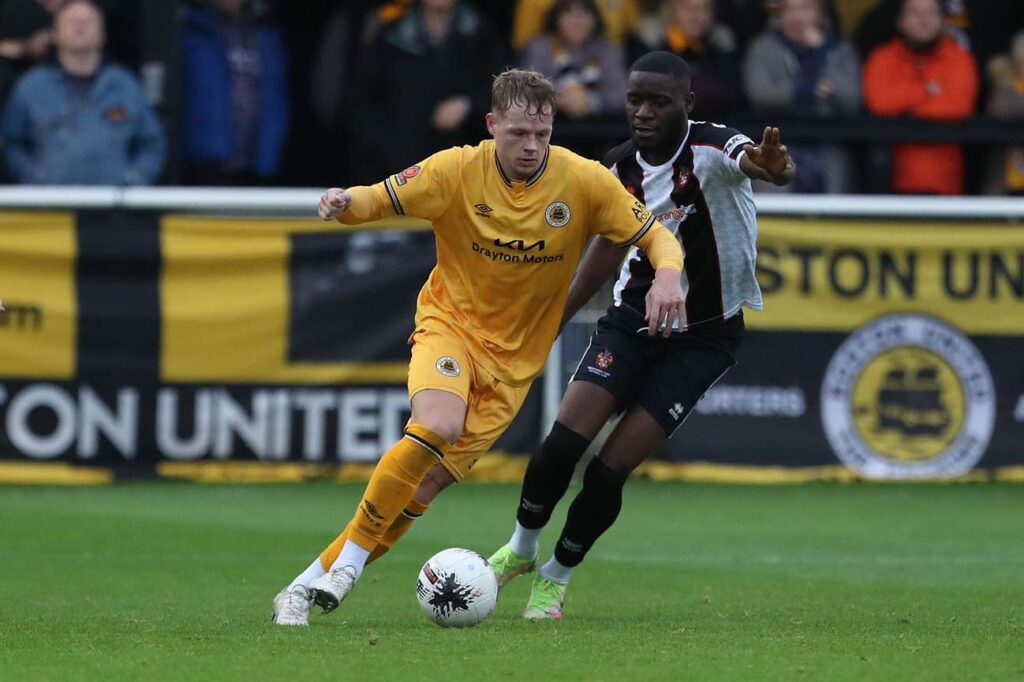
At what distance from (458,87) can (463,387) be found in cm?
648

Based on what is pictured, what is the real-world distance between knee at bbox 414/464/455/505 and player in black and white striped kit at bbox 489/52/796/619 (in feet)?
1.39

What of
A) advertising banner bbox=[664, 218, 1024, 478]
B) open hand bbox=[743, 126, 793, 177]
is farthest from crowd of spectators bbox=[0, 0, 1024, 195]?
open hand bbox=[743, 126, 793, 177]

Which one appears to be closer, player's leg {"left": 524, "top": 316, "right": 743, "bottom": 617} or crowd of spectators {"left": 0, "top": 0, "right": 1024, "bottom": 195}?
player's leg {"left": 524, "top": 316, "right": 743, "bottom": 617}

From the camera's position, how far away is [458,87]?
13211mm

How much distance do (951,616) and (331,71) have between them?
794 cm

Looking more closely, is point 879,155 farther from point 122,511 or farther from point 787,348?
point 122,511

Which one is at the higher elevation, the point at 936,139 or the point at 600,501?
the point at 936,139

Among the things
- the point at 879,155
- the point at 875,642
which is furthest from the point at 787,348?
the point at 875,642

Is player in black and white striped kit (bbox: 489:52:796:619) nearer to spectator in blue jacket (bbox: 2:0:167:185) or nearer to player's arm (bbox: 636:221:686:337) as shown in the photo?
player's arm (bbox: 636:221:686:337)

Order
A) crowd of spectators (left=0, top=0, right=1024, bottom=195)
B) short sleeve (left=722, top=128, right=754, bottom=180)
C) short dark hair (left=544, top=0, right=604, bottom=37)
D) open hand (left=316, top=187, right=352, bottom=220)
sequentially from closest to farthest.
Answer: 1. open hand (left=316, top=187, right=352, bottom=220)
2. short sleeve (left=722, top=128, right=754, bottom=180)
3. crowd of spectators (left=0, top=0, right=1024, bottom=195)
4. short dark hair (left=544, top=0, right=604, bottom=37)

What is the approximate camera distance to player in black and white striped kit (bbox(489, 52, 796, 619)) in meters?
7.42

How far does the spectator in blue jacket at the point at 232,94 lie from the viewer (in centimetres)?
1335

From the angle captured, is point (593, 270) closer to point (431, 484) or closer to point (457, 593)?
point (431, 484)

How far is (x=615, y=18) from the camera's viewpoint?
13.6m
